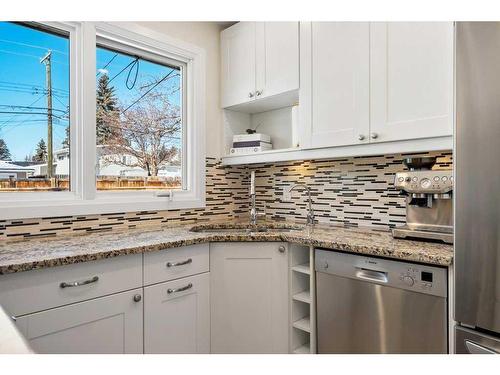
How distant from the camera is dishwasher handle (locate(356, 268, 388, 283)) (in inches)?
61.2

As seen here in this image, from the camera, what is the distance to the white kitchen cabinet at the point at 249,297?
1.90m

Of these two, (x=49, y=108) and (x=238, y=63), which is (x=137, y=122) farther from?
(x=238, y=63)

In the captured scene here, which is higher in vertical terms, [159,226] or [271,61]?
[271,61]

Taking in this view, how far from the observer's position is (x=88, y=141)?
6.81 ft

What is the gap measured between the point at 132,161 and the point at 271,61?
3.73ft

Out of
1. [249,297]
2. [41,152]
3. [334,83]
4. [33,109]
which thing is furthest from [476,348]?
[33,109]

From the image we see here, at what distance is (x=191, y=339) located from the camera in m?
1.85

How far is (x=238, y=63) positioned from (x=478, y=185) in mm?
1870

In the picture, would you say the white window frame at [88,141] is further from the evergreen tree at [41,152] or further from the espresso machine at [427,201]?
the espresso machine at [427,201]

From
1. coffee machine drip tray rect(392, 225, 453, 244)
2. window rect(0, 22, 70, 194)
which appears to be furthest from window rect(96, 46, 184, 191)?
coffee machine drip tray rect(392, 225, 453, 244)

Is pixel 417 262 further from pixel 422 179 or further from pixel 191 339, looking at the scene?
pixel 191 339
